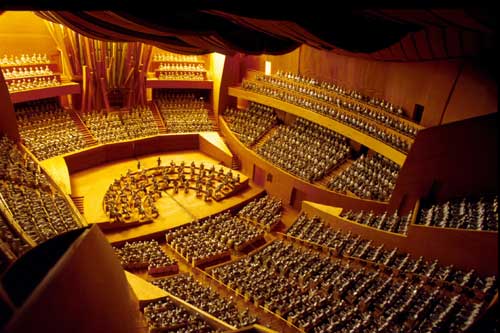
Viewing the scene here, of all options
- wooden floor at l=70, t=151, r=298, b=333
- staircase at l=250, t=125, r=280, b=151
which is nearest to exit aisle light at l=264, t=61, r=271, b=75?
staircase at l=250, t=125, r=280, b=151

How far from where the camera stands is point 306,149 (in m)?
11.2

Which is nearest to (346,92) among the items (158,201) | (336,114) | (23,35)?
(336,114)

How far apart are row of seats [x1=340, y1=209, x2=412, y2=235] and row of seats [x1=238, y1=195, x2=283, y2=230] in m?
1.79

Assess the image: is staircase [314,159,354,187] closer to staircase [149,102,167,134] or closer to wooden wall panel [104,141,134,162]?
staircase [149,102,167,134]

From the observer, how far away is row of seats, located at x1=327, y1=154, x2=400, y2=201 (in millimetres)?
8961

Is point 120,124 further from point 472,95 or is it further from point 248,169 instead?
point 472,95

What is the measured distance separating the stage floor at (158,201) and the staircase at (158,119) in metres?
0.79

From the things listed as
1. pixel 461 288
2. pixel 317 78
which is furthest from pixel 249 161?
pixel 461 288

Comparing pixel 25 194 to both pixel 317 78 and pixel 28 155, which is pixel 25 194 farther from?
pixel 317 78

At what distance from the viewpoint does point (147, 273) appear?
26.4ft

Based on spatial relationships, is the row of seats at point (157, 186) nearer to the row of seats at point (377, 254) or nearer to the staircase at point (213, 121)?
the staircase at point (213, 121)

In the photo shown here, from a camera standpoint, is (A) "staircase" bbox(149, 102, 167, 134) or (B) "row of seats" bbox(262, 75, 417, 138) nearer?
(B) "row of seats" bbox(262, 75, 417, 138)

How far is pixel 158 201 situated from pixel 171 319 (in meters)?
4.66

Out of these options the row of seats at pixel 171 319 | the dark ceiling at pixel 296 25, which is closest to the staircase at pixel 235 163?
the dark ceiling at pixel 296 25
